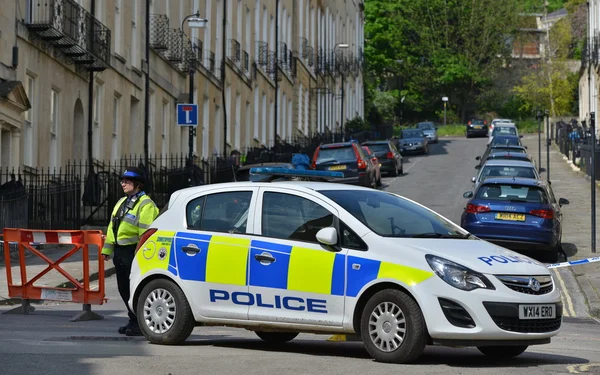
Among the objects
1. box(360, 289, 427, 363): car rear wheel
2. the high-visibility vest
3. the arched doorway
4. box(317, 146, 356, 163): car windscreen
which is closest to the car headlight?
box(360, 289, 427, 363): car rear wheel

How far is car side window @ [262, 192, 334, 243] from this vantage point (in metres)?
11.1

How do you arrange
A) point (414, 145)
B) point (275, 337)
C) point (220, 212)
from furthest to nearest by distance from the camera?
1. point (414, 145)
2. point (275, 337)
3. point (220, 212)

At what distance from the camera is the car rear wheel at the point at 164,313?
458 inches

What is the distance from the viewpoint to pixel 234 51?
1986 inches

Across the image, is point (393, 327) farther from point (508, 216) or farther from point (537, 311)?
point (508, 216)

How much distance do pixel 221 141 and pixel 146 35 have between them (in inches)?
452

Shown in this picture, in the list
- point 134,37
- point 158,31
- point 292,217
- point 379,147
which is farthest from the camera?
point 379,147

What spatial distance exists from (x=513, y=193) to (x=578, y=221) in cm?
979

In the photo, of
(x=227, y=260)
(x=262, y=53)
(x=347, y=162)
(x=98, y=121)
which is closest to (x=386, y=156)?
(x=262, y=53)

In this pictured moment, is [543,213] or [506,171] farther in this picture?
[506,171]

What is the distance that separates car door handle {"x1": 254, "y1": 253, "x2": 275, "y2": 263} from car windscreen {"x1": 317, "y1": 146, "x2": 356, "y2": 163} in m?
28.4

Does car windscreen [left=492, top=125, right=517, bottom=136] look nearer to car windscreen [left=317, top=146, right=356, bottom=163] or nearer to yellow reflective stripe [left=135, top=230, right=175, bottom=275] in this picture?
car windscreen [left=317, top=146, right=356, bottom=163]

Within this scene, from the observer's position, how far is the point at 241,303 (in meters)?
11.4

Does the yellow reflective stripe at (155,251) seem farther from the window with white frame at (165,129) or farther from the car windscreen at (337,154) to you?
the window with white frame at (165,129)
